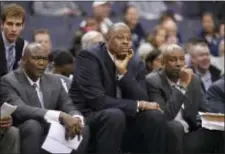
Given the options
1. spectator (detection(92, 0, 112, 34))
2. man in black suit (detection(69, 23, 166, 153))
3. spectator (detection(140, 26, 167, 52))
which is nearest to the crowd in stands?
man in black suit (detection(69, 23, 166, 153))

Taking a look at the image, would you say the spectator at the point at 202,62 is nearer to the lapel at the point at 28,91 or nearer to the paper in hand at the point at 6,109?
the lapel at the point at 28,91

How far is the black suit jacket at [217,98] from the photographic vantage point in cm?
682

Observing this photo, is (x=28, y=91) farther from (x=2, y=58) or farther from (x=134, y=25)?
(x=134, y=25)

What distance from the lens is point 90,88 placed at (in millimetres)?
6160

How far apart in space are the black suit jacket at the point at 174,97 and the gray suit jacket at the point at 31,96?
87 cm

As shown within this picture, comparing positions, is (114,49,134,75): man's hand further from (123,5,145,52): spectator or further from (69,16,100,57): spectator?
(123,5,145,52): spectator

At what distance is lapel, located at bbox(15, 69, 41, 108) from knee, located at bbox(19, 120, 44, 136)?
0.29 metres

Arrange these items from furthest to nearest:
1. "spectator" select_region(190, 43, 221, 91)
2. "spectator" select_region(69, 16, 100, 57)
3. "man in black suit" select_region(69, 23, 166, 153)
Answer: "spectator" select_region(69, 16, 100, 57)
"spectator" select_region(190, 43, 221, 91)
"man in black suit" select_region(69, 23, 166, 153)

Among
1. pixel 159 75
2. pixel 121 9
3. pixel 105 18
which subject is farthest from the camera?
pixel 121 9

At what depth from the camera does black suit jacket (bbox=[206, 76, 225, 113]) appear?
682cm

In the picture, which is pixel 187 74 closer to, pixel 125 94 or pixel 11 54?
pixel 125 94

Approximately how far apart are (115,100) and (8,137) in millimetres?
1049

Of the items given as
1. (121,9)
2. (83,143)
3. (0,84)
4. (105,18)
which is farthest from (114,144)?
(121,9)

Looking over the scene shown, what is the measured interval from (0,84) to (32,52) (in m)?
0.39
